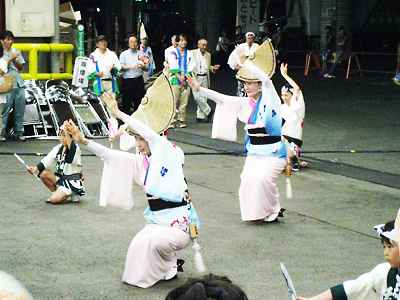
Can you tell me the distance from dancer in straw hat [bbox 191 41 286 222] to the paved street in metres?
0.24

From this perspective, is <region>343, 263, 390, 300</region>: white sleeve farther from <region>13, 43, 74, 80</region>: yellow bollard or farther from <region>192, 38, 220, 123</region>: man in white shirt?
<region>192, 38, 220, 123</region>: man in white shirt

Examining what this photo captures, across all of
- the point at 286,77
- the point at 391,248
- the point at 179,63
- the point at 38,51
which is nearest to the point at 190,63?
the point at 179,63

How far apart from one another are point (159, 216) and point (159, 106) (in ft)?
3.03

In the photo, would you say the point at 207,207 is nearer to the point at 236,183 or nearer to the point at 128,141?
the point at 236,183

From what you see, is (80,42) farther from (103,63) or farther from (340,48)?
(340,48)

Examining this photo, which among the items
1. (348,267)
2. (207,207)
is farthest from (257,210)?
(348,267)

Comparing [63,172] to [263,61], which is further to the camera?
[63,172]

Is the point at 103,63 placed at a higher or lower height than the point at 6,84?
higher

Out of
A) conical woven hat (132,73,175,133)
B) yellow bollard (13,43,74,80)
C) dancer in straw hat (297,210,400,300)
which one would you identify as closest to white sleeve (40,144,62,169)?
conical woven hat (132,73,175,133)

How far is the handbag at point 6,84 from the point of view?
14.2 m

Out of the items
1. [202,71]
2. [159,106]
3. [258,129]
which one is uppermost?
[159,106]

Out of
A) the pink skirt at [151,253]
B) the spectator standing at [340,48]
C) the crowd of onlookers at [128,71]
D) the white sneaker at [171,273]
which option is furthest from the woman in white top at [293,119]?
the spectator standing at [340,48]

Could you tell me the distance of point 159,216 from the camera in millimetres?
7000

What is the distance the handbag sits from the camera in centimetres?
1423
